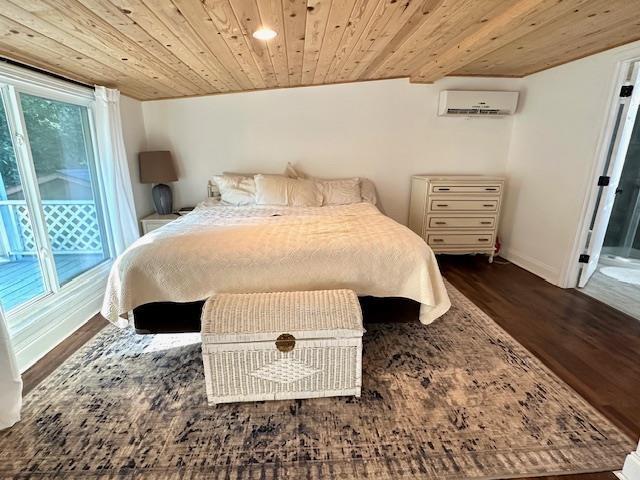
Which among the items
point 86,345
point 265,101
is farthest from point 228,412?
point 265,101

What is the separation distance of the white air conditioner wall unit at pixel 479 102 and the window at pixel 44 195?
3568 mm

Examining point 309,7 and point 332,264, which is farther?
point 332,264

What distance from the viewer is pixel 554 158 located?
10.6 ft

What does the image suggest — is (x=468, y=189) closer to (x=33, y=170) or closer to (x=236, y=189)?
(x=236, y=189)

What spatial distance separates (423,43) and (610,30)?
1272 millimetres

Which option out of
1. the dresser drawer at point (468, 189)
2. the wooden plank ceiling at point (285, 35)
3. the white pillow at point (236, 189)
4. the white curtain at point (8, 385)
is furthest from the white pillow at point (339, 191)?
the white curtain at point (8, 385)

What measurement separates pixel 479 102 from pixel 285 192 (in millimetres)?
2390

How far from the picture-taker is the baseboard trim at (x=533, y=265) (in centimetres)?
320

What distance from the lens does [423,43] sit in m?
2.43

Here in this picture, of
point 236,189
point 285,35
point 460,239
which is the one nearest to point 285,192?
point 236,189

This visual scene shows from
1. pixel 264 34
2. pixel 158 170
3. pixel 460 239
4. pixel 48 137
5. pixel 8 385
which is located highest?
pixel 264 34

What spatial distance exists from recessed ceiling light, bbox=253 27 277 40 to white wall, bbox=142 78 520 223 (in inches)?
67.4

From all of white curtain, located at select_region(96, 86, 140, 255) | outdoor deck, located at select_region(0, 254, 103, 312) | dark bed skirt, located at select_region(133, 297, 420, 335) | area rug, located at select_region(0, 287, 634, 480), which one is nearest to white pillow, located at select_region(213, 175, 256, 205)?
white curtain, located at select_region(96, 86, 140, 255)

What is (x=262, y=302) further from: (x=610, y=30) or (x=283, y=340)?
(x=610, y=30)
